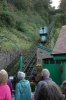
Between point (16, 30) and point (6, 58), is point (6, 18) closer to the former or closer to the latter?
point (16, 30)

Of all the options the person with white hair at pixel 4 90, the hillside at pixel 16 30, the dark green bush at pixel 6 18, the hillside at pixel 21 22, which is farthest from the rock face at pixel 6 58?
the person with white hair at pixel 4 90

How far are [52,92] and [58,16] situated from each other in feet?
118

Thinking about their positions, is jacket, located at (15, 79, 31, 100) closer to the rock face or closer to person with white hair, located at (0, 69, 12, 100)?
person with white hair, located at (0, 69, 12, 100)

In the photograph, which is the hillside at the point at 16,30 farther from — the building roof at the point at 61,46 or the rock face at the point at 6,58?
the building roof at the point at 61,46

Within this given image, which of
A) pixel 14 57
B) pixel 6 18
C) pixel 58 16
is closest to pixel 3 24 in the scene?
pixel 6 18

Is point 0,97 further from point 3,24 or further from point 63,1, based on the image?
point 63,1

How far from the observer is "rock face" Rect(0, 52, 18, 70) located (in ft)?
68.5

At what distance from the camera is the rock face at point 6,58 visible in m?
20.9

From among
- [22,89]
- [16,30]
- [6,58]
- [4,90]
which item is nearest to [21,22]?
[16,30]

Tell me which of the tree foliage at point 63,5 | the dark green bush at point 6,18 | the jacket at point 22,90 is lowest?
the jacket at point 22,90

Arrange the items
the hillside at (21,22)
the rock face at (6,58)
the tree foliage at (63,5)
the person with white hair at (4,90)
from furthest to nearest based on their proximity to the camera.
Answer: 1. the tree foliage at (63,5)
2. the hillside at (21,22)
3. the rock face at (6,58)
4. the person with white hair at (4,90)

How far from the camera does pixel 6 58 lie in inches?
842

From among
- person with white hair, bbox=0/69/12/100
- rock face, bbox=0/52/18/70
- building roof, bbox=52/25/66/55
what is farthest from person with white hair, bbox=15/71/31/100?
rock face, bbox=0/52/18/70

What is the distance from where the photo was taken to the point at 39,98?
4105mm
